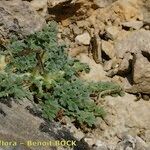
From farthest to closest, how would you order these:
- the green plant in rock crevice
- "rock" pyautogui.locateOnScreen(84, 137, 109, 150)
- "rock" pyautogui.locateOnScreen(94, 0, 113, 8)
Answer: "rock" pyautogui.locateOnScreen(94, 0, 113, 8), the green plant in rock crevice, "rock" pyautogui.locateOnScreen(84, 137, 109, 150)

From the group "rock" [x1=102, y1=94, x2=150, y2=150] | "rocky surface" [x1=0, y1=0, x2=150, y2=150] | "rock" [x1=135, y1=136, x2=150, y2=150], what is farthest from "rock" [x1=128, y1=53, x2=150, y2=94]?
"rock" [x1=135, y1=136, x2=150, y2=150]

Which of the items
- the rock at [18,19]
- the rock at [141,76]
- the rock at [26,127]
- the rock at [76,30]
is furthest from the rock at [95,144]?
the rock at [76,30]

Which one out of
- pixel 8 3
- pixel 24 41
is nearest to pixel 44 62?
pixel 24 41

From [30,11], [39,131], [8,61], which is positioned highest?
[30,11]

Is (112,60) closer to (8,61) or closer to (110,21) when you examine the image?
(110,21)

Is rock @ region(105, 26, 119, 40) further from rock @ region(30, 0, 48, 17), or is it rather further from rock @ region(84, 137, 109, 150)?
rock @ region(84, 137, 109, 150)
